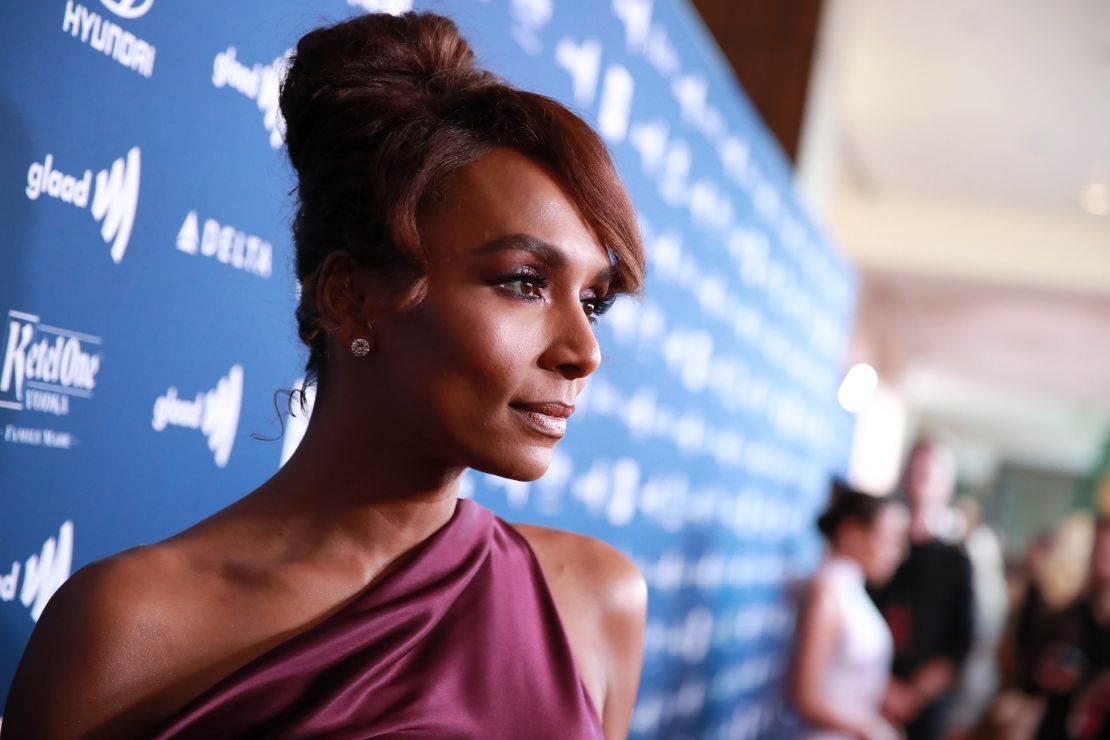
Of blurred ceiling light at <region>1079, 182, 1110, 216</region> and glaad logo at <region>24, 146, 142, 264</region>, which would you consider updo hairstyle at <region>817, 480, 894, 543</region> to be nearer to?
glaad logo at <region>24, 146, 142, 264</region>

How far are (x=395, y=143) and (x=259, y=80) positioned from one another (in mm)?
490

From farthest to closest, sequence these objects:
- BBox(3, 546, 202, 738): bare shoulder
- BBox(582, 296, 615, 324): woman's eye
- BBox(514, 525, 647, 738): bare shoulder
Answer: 1. BBox(514, 525, 647, 738): bare shoulder
2. BBox(582, 296, 615, 324): woman's eye
3. BBox(3, 546, 202, 738): bare shoulder

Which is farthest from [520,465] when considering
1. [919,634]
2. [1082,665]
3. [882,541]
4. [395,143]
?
[1082,665]

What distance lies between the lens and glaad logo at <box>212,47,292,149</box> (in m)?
1.56

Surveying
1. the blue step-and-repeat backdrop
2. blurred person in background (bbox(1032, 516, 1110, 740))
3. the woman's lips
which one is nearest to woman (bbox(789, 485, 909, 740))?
the blue step-and-repeat backdrop

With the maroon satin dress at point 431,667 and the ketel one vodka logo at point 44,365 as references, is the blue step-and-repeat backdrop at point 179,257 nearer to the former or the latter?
the ketel one vodka logo at point 44,365

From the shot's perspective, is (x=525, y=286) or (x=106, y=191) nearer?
(x=525, y=286)

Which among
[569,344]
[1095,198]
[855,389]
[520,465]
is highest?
[1095,198]

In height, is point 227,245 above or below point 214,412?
above

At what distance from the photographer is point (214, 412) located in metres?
1.63

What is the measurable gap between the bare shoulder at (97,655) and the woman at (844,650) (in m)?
3.03

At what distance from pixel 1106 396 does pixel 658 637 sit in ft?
47.9

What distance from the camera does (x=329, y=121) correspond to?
4.20 ft

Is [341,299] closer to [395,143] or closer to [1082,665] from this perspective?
[395,143]
